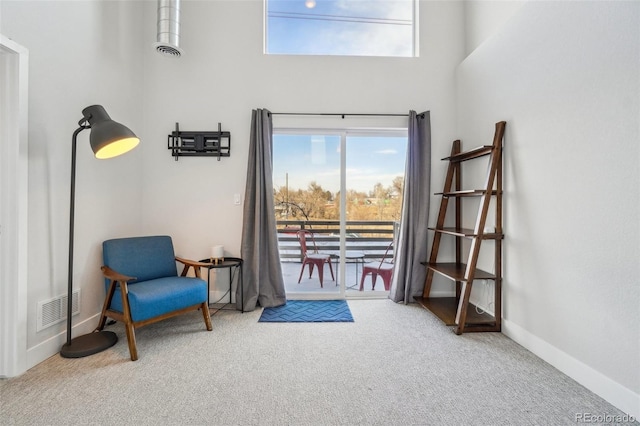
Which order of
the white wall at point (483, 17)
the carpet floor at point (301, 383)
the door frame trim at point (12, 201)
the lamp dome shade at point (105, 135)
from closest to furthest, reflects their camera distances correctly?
the carpet floor at point (301, 383), the door frame trim at point (12, 201), the lamp dome shade at point (105, 135), the white wall at point (483, 17)

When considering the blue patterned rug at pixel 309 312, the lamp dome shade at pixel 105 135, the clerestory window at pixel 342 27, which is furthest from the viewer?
the clerestory window at pixel 342 27

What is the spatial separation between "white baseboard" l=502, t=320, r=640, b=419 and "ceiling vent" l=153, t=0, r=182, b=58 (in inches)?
160

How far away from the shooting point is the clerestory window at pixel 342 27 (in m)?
3.32

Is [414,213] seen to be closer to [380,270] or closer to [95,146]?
[380,270]

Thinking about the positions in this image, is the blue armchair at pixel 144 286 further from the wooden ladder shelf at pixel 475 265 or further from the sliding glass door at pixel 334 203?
Answer: the wooden ladder shelf at pixel 475 265

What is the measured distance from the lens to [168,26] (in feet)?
9.34

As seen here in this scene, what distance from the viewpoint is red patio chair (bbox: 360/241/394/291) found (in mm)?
3410

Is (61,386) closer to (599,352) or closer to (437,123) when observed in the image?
Result: (599,352)

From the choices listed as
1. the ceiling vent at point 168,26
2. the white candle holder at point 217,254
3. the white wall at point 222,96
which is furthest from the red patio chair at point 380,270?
the ceiling vent at point 168,26

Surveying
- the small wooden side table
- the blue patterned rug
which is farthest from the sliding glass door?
the small wooden side table

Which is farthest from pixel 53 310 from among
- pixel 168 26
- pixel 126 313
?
pixel 168 26

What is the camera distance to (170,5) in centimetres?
287

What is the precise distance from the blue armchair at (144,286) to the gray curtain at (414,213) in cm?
206

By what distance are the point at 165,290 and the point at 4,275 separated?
92 cm
